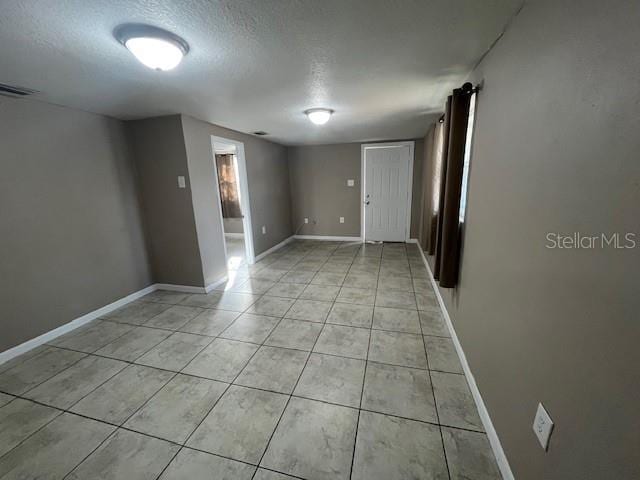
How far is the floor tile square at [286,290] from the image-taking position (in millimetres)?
3123

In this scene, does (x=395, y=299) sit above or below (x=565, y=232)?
below

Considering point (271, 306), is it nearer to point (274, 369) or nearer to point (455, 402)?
point (274, 369)

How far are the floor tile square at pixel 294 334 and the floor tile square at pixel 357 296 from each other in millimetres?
604

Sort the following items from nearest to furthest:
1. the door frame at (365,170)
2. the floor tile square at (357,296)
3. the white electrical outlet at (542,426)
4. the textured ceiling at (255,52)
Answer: the white electrical outlet at (542,426), the textured ceiling at (255,52), the floor tile square at (357,296), the door frame at (365,170)

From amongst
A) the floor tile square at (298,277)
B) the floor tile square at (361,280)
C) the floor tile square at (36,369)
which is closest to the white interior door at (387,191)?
the floor tile square at (361,280)

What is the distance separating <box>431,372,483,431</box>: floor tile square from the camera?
145cm

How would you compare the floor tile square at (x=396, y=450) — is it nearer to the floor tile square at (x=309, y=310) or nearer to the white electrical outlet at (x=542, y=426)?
the white electrical outlet at (x=542, y=426)

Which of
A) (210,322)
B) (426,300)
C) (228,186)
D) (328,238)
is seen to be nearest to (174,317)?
(210,322)

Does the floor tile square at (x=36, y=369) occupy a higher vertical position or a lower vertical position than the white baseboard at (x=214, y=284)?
lower

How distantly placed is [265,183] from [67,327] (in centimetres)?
320

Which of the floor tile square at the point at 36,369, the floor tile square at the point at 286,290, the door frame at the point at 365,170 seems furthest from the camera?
the door frame at the point at 365,170

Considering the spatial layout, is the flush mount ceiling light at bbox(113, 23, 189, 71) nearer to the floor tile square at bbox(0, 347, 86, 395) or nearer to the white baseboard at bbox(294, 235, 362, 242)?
the floor tile square at bbox(0, 347, 86, 395)

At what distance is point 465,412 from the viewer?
1511 mm

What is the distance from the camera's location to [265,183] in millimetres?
4617
